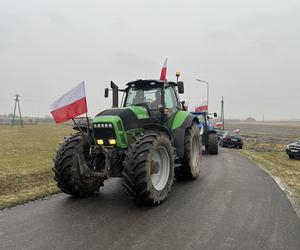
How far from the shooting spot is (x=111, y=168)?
6770 mm

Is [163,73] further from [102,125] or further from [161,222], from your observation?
[161,222]

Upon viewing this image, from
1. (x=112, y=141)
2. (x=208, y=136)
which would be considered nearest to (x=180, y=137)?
(x=112, y=141)

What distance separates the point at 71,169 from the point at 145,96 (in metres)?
2.86

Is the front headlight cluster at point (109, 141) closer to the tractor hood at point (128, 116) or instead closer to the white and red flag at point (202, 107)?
the tractor hood at point (128, 116)

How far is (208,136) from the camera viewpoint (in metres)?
18.2

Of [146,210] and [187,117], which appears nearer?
[146,210]

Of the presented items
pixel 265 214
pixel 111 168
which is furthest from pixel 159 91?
pixel 265 214

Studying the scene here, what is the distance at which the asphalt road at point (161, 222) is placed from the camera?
4.65m

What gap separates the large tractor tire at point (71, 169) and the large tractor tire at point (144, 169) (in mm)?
1220

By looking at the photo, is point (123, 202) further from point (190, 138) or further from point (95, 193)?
point (190, 138)

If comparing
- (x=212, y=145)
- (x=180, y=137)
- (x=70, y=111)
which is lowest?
(x=212, y=145)

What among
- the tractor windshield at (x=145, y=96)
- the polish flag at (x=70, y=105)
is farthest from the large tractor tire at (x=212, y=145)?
the polish flag at (x=70, y=105)

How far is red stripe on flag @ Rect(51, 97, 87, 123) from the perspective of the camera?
21.8ft

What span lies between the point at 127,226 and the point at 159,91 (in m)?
4.06
